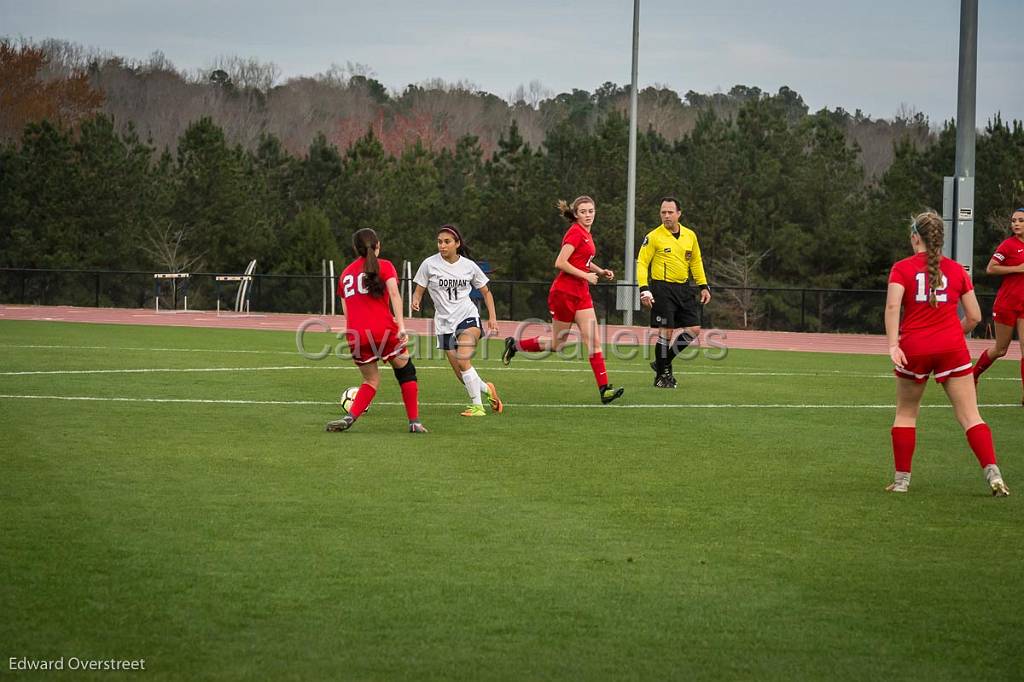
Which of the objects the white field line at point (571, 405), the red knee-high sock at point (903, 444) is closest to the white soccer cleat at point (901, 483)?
the red knee-high sock at point (903, 444)

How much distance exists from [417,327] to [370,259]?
79.6ft

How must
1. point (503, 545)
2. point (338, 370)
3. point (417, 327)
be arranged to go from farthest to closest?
point (417, 327)
point (338, 370)
point (503, 545)

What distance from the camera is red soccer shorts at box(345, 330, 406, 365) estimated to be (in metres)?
11.5

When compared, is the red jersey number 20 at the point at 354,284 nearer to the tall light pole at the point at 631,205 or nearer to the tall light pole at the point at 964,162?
the tall light pole at the point at 964,162

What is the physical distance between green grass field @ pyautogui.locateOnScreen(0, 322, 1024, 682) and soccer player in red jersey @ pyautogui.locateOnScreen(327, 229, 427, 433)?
597 mm

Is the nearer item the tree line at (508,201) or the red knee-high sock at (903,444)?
the red knee-high sock at (903,444)

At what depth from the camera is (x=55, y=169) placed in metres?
51.3

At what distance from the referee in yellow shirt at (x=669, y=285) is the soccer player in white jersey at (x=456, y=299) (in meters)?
3.92

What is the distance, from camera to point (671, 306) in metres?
16.7

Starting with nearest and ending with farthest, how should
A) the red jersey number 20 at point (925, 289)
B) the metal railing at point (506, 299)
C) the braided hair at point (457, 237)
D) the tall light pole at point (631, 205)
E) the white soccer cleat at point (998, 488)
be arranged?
the red jersey number 20 at point (925, 289), the white soccer cleat at point (998, 488), the braided hair at point (457, 237), the tall light pole at point (631, 205), the metal railing at point (506, 299)

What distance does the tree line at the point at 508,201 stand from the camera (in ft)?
164

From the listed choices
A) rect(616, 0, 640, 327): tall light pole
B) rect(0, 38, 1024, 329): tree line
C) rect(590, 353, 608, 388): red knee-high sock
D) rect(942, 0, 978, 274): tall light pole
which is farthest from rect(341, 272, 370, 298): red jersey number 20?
rect(0, 38, 1024, 329): tree line

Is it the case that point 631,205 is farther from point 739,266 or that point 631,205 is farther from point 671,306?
point 671,306

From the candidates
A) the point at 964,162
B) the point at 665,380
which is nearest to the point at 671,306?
the point at 665,380
